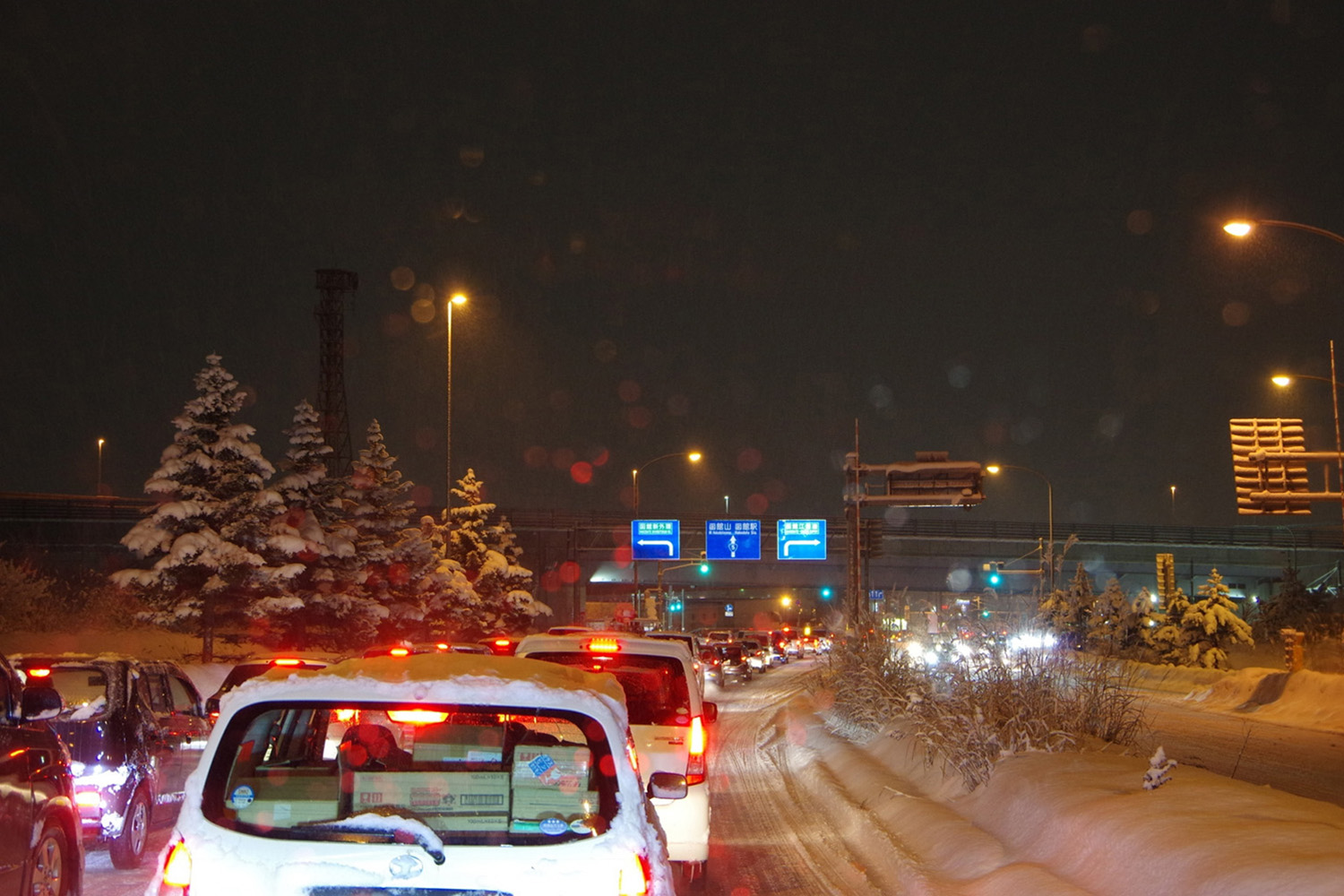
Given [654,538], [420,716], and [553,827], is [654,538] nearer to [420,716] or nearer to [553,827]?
[420,716]

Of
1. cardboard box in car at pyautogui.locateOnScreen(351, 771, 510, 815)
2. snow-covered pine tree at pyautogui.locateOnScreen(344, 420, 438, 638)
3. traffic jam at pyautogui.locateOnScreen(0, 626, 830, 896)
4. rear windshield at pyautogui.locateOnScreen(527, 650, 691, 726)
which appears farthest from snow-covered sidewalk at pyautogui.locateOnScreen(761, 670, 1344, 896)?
snow-covered pine tree at pyautogui.locateOnScreen(344, 420, 438, 638)

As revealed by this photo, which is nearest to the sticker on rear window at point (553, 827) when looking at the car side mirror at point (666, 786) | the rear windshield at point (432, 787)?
the rear windshield at point (432, 787)

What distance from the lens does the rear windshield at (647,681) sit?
1055cm

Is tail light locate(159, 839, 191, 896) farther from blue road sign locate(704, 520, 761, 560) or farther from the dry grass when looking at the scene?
blue road sign locate(704, 520, 761, 560)

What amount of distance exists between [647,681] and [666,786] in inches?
182

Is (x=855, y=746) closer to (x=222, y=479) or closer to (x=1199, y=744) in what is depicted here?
(x=1199, y=744)

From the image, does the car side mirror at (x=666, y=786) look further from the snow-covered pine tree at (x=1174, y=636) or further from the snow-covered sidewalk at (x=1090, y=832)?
the snow-covered pine tree at (x=1174, y=636)

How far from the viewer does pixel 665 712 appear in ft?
34.9

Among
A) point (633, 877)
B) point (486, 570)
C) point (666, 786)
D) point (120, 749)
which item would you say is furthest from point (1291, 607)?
point (633, 877)

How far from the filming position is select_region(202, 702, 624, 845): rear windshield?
15.9ft

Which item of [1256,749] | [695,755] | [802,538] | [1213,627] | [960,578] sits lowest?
[1256,749]

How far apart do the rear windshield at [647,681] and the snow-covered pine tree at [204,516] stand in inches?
1031

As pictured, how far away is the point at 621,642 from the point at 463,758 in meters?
5.55

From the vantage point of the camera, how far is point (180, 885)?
4738mm
